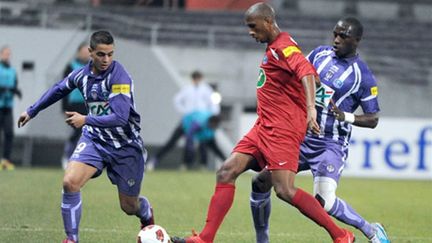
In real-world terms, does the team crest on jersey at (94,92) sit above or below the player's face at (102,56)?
below

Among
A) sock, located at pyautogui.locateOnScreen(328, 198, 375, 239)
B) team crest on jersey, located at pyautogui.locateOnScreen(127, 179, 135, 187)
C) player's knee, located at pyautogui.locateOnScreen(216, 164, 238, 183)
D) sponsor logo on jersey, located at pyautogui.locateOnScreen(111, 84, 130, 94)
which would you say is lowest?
sock, located at pyautogui.locateOnScreen(328, 198, 375, 239)

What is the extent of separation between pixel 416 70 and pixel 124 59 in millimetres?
8782

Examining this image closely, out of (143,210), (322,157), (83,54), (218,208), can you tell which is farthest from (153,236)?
(83,54)

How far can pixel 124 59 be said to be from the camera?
23672 mm

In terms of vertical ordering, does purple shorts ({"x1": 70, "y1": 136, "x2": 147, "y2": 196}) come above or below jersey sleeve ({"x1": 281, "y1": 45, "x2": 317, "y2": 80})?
below

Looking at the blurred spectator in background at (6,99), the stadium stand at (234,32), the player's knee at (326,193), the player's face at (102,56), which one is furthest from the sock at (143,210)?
the stadium stand at (234,32)

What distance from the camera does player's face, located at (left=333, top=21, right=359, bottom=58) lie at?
980 cm

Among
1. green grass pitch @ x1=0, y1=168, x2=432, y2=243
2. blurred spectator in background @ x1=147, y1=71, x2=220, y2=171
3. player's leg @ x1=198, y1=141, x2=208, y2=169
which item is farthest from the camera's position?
player's leg @ x1=198, y1=141, x2=208, y2=169

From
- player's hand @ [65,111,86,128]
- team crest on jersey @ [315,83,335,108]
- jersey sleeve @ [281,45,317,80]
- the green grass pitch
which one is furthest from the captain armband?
player's hand @ [65,111,86,128]

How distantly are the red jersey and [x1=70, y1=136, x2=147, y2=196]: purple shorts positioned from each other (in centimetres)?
125

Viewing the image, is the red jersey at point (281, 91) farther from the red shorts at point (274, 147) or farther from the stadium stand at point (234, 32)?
the stadium stand at point (234, 32)

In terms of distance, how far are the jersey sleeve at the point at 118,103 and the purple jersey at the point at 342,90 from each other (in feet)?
6.07

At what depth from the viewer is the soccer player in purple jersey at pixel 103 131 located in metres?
9.05

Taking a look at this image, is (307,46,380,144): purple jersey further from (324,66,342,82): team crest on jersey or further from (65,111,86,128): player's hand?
(65,111,86,128): player's hand
